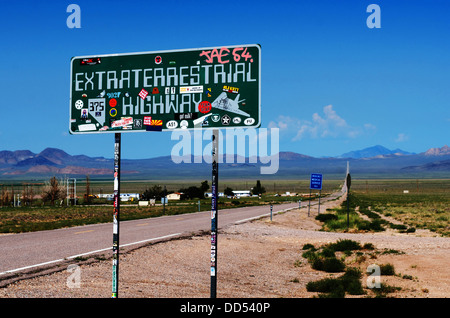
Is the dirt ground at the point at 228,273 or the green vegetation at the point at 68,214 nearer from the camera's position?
the dirt ground at the point at 228,273

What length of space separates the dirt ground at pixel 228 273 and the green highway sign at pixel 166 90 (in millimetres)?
5040

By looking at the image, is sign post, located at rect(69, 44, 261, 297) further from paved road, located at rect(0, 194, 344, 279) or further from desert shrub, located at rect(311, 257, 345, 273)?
desert shrub, located at rect(311, 257, 345, 273)

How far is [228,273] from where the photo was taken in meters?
15.4

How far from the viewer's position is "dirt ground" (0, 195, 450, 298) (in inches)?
456

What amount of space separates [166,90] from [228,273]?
31.1 feet

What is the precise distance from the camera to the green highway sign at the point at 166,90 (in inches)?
264

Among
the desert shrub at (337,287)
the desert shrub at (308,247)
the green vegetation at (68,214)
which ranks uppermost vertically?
the desert shrub at (337,287)

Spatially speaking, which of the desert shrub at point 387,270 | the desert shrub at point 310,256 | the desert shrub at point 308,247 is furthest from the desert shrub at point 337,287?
the desert shrub at point 308,247

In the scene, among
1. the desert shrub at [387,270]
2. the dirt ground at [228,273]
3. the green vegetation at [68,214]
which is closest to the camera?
the dirt ground at [228,273]

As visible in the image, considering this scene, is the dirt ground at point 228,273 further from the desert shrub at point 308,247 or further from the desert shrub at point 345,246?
the desert shrub at point 345,246

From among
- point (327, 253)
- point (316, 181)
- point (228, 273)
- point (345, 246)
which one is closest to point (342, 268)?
point (327, 253)
